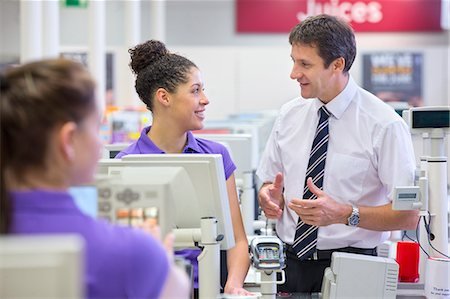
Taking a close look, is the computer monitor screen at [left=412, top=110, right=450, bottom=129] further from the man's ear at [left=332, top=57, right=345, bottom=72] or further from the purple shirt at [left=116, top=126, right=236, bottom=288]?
the purple shirt at [left=116, top=126, right=236, bottom=288]

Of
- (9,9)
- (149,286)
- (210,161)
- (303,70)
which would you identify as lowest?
(149,286)

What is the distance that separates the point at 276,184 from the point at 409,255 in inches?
23.7

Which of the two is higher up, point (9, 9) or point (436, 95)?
point (9, 9)

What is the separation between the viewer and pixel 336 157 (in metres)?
2.87

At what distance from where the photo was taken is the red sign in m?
13.5

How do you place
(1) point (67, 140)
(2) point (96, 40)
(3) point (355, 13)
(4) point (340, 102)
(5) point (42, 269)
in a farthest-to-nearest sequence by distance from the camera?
(3) point (355, 13), (2) point (96, 40), (4) point (340, 102), (1) point (67, 140), (5) point (42, 269)

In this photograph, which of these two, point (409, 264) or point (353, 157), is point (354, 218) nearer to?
point (353, 157)

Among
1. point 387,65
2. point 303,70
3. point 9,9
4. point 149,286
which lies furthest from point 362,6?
point 149,286

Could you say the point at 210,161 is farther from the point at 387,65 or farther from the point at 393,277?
the point at 387,65

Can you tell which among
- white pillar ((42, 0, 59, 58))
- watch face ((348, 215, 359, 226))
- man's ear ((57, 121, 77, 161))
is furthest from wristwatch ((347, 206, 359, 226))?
white pillar ((42, 0, 59, 58))

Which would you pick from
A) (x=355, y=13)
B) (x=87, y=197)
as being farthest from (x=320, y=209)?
(x=355, y=13)

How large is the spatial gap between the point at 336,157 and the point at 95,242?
1597 millimetres

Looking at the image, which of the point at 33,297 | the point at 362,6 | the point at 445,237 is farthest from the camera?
the point at 362,6

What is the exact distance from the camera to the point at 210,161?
2.36m
